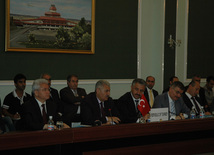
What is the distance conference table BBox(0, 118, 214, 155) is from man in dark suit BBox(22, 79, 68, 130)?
2.10 ft

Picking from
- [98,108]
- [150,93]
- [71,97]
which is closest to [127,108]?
[98,108]

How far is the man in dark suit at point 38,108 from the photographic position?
3.29 metres

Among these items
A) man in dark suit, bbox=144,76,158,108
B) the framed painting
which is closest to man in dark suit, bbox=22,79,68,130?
the framed painting

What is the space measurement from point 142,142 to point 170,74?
463 centimetres

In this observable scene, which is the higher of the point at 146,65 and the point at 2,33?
the point at 2,33

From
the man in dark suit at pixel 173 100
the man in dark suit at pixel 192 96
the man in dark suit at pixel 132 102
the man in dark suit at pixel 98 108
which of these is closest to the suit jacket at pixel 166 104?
the man in dark suit at pixel 173 100

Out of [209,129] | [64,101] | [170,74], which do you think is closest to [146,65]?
[170,74]

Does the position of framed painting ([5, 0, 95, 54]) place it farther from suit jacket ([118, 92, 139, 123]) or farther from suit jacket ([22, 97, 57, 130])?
suit jacket ([22, 97, 57, 130])

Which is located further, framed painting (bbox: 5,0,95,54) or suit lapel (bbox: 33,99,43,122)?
framed painting (bbox: 5,0,95,54)

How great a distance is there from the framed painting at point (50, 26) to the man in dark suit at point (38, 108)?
8.35ft

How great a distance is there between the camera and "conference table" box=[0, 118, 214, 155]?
247 cm

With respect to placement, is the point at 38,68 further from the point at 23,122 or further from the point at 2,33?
the point at 23,122

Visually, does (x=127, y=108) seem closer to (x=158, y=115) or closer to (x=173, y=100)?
(x=173, y=100)

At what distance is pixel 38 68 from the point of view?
6.11 m
